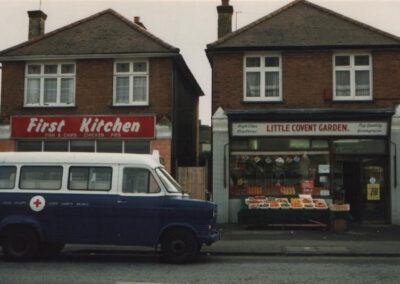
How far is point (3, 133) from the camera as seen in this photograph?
20906 mm

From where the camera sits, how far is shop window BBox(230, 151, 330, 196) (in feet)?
63.7

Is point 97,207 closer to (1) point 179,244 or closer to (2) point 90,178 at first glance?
(2) point 90,178

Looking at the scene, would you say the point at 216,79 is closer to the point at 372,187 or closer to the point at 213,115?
the point at 213,115

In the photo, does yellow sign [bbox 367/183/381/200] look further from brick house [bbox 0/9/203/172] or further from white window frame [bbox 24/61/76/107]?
white window frame [bbox 24/61/76/107]

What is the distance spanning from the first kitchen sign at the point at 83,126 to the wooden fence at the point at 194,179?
191cm

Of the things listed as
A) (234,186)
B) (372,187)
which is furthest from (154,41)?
(372,187)

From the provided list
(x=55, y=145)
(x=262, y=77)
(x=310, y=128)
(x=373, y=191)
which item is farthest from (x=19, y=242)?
(x=373, y=191)

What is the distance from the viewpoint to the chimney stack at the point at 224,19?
22.2 metres

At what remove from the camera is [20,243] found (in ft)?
36.4

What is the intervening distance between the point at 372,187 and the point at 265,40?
6677 millimetres

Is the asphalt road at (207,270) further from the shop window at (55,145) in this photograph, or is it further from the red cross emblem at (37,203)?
the shop window at (55,145)

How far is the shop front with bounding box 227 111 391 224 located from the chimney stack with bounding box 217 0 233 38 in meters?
4.60

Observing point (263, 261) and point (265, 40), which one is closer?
point (263, 261)

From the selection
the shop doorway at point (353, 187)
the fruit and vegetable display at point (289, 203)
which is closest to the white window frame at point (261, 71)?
the shop doorway at point (353, 187)
